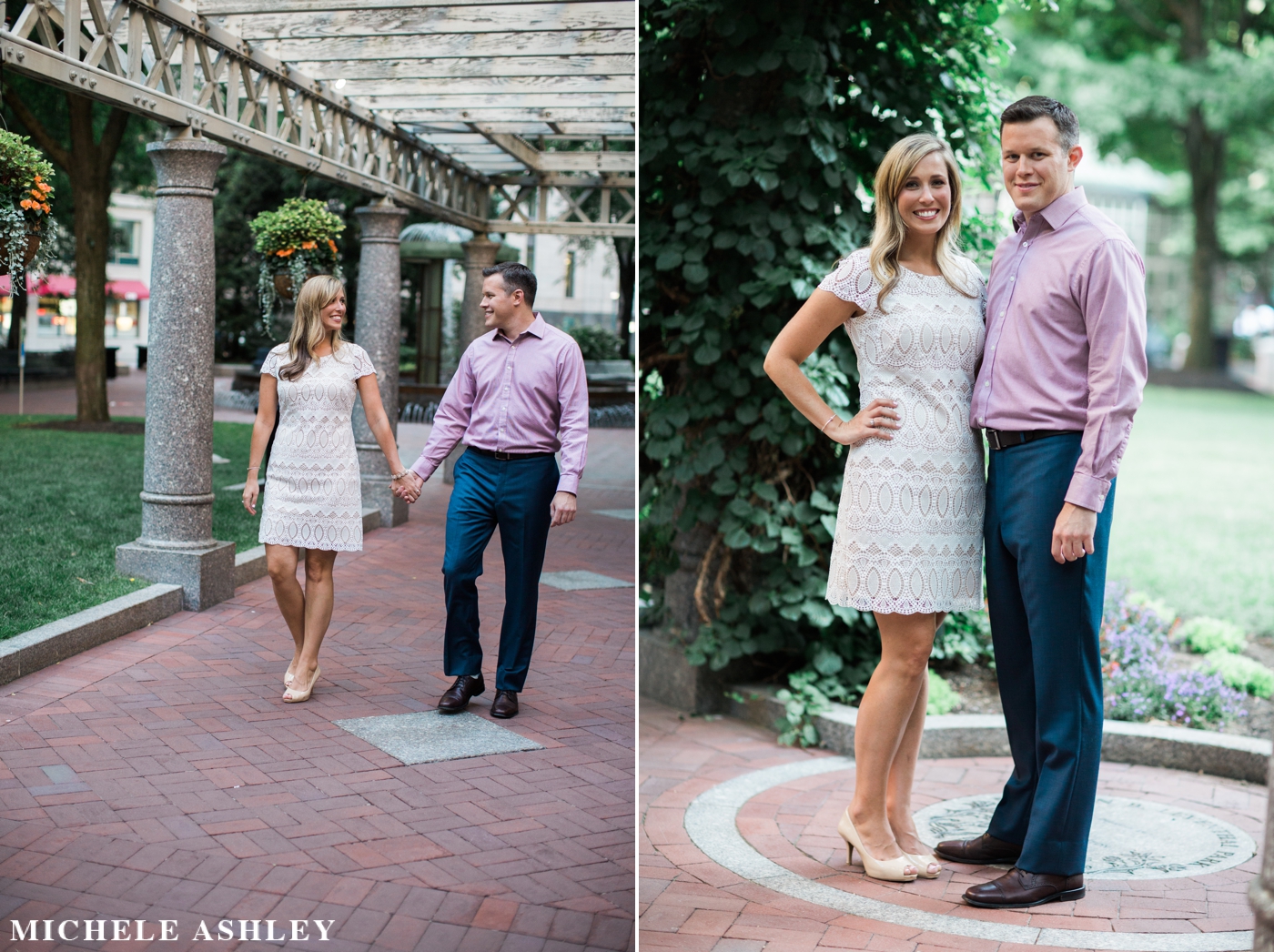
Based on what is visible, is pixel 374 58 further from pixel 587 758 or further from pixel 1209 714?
pixel 1209 714

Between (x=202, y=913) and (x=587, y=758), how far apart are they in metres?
0.73

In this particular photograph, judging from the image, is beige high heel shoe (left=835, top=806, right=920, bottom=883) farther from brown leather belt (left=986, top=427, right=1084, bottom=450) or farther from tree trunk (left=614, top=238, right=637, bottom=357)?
tree trunk (left=614, top=238, right=637, bottom=357)

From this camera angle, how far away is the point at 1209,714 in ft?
15.4

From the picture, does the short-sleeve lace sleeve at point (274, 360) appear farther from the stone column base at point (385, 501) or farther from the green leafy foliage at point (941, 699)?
the green leafy foliage at point (941, 699)

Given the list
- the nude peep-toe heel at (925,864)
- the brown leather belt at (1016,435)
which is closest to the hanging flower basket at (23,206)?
the brown leather belt at (1016,435)

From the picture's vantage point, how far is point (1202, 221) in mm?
24938

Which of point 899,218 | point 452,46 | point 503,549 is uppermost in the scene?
point 452,46

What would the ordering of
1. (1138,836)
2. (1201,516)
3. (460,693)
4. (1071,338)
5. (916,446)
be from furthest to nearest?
(1201,516)
(1138,836)
(916,446)
(1071,338)
(460,693)

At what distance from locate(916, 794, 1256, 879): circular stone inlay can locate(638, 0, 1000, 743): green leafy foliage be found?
0.92 m

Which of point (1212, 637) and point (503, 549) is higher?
point (503, 549)

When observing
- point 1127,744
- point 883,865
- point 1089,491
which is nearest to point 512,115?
point 1089,491

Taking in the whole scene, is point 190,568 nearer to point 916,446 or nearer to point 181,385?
point 181,385

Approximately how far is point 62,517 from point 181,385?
0.32m

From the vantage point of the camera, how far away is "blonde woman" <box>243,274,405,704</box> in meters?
2.40
